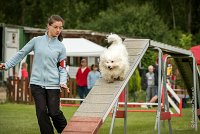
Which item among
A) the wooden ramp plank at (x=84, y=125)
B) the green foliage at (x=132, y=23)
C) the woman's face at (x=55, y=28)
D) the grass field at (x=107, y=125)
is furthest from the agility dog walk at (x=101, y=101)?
the green foliage at (x=132, y=23)

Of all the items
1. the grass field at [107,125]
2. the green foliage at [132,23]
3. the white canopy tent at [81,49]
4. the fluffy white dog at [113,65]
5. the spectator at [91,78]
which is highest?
the green foliage at [132,23]

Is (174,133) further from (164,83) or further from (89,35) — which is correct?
(89,35)

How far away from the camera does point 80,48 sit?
28297mm

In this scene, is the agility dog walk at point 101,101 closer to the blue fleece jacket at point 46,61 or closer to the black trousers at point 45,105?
the black trousers at point 45,105

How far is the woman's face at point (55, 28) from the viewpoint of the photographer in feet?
29.2

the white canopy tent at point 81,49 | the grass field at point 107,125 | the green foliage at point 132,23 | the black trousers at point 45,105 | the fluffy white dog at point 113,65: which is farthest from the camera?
the green foliage at point 132,23

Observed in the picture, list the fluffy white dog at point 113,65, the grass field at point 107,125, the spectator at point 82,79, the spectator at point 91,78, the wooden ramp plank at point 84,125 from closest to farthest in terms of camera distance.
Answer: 1. the wooden ramp plank at point 84,125
2. the fluffy white dog at point 113,65
3. the grass field at point 107,125
4. the spectator at point 91,78
5. the spectator at point 82,79

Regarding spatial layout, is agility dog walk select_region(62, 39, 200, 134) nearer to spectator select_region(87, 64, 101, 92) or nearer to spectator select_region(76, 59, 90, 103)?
spectator select_region(87, 64, 101, 92)

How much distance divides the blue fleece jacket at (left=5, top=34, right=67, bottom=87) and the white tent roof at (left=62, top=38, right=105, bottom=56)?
1831 cm

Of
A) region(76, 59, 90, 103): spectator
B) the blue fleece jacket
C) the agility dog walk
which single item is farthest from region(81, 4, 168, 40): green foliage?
the blue fleece jacket

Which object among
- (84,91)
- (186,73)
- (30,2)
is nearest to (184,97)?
(84,91)

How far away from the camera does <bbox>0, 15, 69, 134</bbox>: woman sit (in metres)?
8.87

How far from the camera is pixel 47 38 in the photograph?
9.02 metres

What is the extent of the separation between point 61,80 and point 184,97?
→ 16.1 metres
